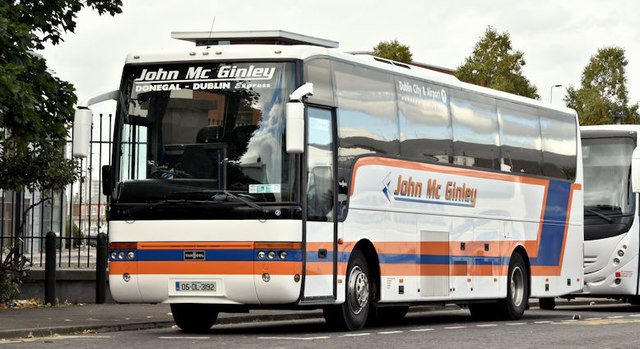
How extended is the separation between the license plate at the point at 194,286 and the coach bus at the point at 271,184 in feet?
0.05

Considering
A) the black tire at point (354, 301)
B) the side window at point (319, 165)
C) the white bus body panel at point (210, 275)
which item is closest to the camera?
the white bus body panel at point (210, 275)

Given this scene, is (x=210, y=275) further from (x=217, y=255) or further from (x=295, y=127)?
(x=295, y=127)

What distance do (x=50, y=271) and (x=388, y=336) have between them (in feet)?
26.5

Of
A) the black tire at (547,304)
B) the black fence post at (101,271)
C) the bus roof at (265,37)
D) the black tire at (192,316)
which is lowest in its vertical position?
the black tire at (547,304)

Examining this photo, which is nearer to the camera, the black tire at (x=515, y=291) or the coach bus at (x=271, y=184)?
the coach bus at (x=271, y=184)

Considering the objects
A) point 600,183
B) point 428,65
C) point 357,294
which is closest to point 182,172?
point 357,294

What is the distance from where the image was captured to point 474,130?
793 inches

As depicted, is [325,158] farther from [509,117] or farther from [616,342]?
[509,117]

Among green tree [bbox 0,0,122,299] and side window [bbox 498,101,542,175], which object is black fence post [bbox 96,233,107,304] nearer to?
green tree [bbox 0,0,122,299]

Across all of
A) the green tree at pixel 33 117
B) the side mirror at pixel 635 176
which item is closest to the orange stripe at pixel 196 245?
the green tree at pixel 33 117

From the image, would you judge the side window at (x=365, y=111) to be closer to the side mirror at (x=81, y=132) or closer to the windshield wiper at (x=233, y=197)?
the windshield wiper at (x=233, y=197)

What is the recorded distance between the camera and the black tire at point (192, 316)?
1669cm

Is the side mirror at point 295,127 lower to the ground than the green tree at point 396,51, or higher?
lower

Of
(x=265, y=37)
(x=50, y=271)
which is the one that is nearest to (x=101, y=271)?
(x=50, y=271)
